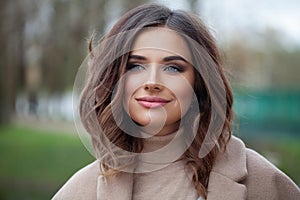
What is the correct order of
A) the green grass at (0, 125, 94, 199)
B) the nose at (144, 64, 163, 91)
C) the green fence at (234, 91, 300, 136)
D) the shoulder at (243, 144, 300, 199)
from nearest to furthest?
the nose at (144, 64, 163, 91), the shoulder at (243, 144, 300, 199), the green grass at (0, 125, 94, 199), the green fence at (234, 91, 300, 136)

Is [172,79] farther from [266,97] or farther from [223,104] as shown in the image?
[266,97]

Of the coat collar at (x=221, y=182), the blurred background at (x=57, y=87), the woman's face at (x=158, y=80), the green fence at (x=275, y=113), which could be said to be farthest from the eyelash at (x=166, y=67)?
the green fence at (x=275, y=113)

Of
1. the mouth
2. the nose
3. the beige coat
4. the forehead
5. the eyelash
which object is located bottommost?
the beige coat

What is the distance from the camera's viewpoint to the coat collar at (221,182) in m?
1.81

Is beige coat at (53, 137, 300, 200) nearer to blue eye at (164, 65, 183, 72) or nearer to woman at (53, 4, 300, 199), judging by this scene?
woman at (53, 4, 300, 199)

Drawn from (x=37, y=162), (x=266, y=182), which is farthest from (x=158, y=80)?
(x=37, y=162)

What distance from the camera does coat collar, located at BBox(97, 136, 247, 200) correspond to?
5.93 ft

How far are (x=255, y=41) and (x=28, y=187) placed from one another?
665 cm

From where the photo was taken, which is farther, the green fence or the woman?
the green fence

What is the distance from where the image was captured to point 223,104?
6.04 ft

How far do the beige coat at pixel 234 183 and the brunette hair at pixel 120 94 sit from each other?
0.03m

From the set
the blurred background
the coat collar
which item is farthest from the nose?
the blurred background

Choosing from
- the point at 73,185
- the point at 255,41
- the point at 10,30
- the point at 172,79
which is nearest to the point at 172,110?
the point at 172,79

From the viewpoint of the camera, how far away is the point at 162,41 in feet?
5.88
